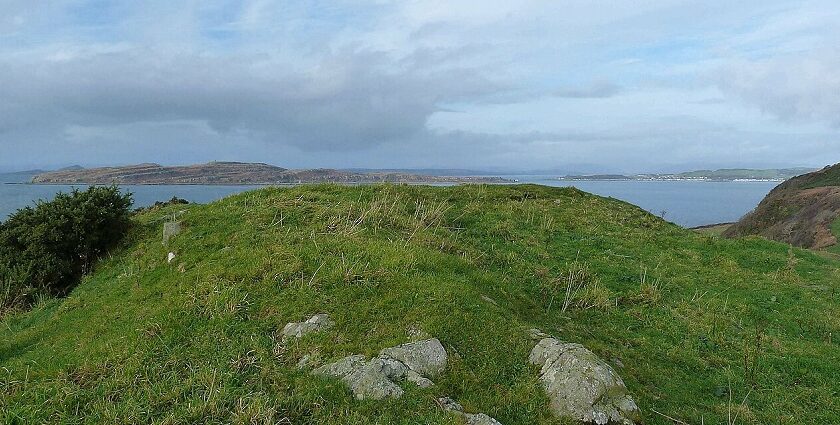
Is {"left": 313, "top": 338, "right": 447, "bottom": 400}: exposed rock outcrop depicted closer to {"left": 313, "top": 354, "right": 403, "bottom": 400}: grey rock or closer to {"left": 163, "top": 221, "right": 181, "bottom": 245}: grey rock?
{"left": 313, "top": 354, "right": 403, "bottom": 400}: grey rock

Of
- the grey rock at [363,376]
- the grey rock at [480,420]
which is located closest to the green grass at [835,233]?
the grey rock at [480,420]

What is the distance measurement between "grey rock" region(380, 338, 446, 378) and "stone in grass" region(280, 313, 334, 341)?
1405 mm

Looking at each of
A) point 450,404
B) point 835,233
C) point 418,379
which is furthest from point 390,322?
point 835,233

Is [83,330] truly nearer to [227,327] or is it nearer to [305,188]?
[227,327]

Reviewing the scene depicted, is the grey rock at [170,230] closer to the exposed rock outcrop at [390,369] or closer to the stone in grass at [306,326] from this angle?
the stone in grass at [306,326]

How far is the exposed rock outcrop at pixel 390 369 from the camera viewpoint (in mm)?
7453

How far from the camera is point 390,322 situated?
9.23 meters

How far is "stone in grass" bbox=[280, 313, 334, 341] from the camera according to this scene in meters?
8.95

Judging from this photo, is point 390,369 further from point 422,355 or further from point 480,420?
point 480,420

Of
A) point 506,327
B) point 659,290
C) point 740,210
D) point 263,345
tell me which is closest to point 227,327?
point 263,345

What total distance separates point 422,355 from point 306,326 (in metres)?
2.24

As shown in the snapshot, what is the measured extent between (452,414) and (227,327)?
176 inches

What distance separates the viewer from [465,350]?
8.59m

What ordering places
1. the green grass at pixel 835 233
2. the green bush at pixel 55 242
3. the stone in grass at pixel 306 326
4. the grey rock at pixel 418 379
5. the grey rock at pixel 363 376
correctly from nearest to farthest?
the grey rock at pixel 363 376 < the grey rock at pixel 418 379 < the stone in grass at pixel 306 326 < the green bush at pixel 55 242 < the green grass at pixel 835 233
